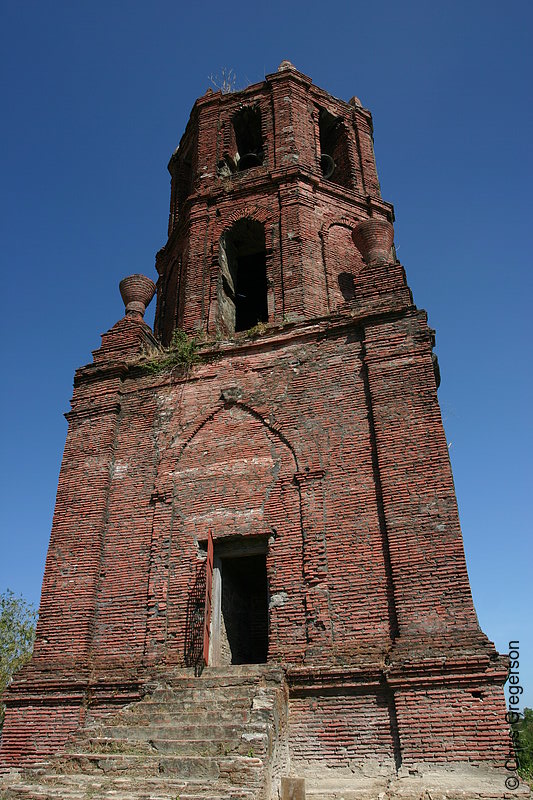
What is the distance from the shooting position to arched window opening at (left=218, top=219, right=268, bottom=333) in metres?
12.6

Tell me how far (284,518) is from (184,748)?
3.35m

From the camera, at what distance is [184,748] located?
650cm

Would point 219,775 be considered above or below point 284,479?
below

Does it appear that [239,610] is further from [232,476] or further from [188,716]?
[188,716]

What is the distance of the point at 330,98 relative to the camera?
15.1 metres

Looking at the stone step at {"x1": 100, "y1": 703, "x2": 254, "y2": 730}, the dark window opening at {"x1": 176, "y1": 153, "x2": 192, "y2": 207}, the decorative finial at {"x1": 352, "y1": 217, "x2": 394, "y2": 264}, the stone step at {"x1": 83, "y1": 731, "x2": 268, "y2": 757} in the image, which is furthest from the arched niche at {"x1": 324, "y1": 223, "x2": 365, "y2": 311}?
the stone step at {"x1": 83, "y1": 731, "x2": 268, "y2": 757}

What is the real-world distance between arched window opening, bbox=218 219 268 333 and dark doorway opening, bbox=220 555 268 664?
14.9 feet

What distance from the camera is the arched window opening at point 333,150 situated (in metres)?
14.5

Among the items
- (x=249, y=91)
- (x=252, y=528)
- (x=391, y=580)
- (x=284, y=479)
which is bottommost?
(x=391, y=580)

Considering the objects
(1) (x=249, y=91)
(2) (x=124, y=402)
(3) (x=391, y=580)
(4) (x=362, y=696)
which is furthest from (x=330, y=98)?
(4) (x=362, y=696)

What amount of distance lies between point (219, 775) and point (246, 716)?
1051mm

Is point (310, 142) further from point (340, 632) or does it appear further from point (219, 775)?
point (219, 775)

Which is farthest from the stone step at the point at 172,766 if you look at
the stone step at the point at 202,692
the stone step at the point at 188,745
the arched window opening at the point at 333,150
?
the arched window opening at the point at 333,150

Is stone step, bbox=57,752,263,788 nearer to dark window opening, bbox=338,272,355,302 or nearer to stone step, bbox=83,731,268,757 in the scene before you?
stone step, bbox=83,731,268,757
